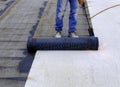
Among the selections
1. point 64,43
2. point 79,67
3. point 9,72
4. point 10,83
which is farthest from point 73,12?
point 10,83

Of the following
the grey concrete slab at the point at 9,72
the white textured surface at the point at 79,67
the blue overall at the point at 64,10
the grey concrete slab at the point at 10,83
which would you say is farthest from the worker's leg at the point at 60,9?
the grey concrete slab at the point at 10,83

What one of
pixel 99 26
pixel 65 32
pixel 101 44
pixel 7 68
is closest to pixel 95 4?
pixel 99 26

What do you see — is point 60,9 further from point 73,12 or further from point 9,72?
point 9,72

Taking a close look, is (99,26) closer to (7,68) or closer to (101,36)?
(101,36)

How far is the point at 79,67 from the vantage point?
435 centimetres

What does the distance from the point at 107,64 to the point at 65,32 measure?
1531 millimetres

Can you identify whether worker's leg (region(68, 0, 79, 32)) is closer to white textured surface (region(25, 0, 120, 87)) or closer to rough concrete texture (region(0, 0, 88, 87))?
rough concrete texture (region(0, 0, 88, 87))

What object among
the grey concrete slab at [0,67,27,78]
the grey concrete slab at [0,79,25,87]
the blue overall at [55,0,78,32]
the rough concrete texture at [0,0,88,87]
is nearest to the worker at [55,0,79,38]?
the blue overall at [55,0,78,32]

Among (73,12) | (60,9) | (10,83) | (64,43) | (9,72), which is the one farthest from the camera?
(73,12)

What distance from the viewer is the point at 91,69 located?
169 inches

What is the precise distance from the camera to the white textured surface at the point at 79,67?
3.93m

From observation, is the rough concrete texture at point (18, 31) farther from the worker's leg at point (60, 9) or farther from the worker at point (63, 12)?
the worker's leg at point (60, 9)

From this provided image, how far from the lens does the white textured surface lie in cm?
393

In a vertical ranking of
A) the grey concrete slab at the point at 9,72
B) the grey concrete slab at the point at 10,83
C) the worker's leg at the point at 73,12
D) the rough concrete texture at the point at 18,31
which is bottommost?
the rough concrete texture at the point at 18,31
